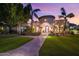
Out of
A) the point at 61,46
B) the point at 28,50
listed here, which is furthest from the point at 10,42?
the point at 61,46

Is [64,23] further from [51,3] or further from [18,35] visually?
[18,35]

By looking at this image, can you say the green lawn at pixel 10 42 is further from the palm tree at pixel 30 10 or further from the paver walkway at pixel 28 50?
the palm tree at pixel 30 10

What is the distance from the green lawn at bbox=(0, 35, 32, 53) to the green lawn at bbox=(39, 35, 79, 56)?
23cm

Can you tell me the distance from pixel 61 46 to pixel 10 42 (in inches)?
22.4

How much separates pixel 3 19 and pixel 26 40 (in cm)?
35

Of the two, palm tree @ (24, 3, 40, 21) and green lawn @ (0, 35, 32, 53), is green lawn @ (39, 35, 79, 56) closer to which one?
green lawn @ (0, 35, 32, 53)

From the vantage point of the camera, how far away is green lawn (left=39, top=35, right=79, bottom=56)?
278 centimetres

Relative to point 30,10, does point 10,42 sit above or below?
below

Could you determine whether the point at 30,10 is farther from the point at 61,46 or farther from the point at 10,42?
the point at 61,46

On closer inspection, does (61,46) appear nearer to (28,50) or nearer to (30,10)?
(28,50)

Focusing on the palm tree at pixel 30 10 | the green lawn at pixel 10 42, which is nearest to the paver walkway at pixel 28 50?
the green lawn at pixel 10 42

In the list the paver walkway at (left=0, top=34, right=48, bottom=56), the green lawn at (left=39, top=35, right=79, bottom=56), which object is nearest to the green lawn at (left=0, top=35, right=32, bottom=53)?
the paver walkway at (left=0, top=34, right=48, bottom=56)

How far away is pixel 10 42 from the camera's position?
112 inches

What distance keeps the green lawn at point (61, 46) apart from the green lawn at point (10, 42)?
23 cm
